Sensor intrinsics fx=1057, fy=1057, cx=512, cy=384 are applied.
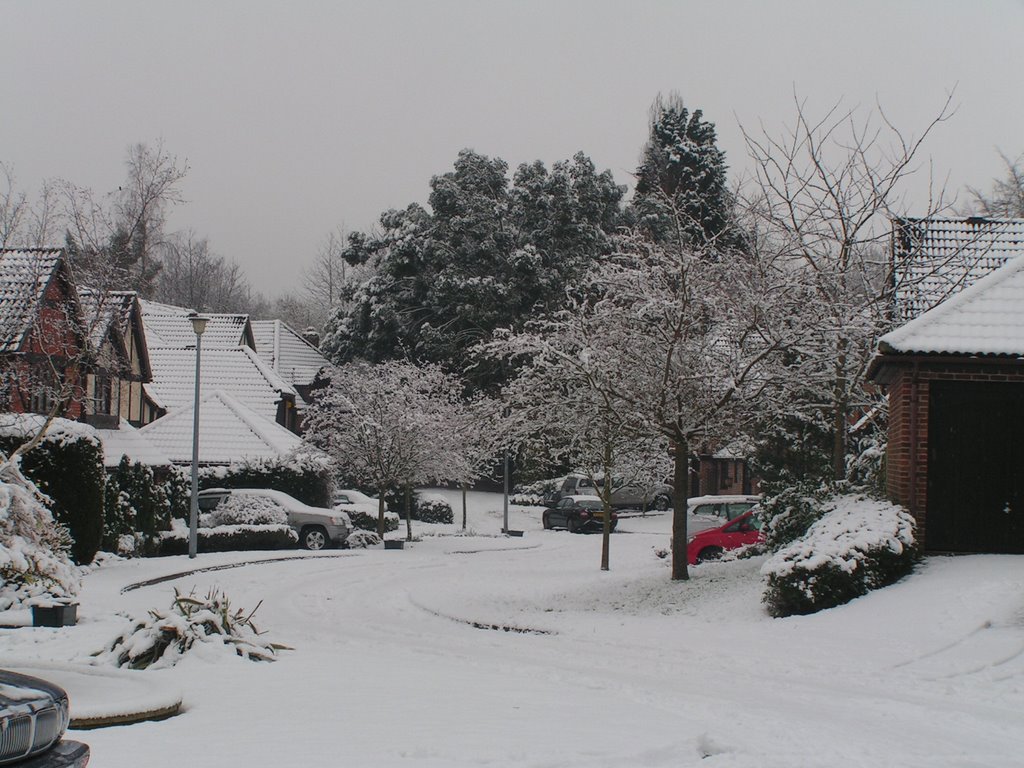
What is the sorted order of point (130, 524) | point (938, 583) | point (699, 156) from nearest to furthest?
point (938, 583) < point (130, 524) < point (699, 156)

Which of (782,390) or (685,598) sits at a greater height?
(782,390)

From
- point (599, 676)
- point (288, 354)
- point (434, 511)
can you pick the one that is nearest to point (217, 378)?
point (434, 511)

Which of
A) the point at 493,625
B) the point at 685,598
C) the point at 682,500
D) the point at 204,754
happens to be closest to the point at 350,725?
the point at 204,754

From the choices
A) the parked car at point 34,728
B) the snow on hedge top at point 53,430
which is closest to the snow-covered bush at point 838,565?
the parked car at point 34,728

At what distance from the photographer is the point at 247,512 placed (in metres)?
29.7

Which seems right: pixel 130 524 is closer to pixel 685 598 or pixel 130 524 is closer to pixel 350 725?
pixel 685 598

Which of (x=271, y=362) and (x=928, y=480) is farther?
(x=271, y=362)

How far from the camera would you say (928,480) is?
14906mm

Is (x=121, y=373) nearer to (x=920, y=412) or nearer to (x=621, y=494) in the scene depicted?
(x=621, y=494)

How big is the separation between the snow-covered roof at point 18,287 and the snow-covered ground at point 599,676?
834cm

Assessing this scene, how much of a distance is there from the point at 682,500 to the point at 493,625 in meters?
4.19

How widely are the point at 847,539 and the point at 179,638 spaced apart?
832 centimetres

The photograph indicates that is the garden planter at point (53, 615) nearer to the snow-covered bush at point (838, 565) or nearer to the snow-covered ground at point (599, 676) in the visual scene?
the snow-covered ground at point (599, 676)

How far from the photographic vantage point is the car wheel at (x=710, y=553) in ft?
75.9
